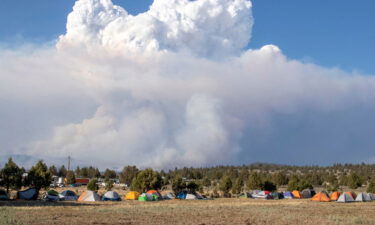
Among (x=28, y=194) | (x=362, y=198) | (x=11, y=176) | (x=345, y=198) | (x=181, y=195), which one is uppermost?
(x=11, y=176)

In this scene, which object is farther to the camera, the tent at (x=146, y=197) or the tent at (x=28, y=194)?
the tent at (x=146, y=197)

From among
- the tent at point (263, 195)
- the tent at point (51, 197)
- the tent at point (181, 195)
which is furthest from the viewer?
the tent at point (263, 195)

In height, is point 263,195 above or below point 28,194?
below

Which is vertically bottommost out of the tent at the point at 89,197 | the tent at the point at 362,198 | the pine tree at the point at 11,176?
the tent at the point at 362,198

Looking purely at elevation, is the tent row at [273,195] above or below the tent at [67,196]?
below

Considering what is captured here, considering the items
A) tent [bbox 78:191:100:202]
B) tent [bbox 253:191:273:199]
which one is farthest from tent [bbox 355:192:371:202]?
tent [bbox 78:191:100:202]

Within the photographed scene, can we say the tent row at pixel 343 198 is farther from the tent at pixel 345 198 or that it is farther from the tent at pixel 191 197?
the tent at pixel 191 197

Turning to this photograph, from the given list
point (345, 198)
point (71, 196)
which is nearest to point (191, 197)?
point (71, 196)

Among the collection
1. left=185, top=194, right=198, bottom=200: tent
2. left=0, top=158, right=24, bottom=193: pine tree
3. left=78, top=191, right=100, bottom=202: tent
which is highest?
left=0, top=158, right=24, bottom=193: pine tree

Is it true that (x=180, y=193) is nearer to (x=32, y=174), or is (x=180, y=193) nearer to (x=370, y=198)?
(x=32, y=174)

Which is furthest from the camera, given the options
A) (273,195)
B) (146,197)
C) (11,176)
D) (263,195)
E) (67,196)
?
(273,195)

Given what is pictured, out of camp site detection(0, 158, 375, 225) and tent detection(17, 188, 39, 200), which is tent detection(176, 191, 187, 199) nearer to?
camp site detection(0, 158, 375, 225)

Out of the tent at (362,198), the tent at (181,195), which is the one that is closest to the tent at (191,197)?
the tent at (181,195)

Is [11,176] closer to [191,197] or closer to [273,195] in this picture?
[191,197]
